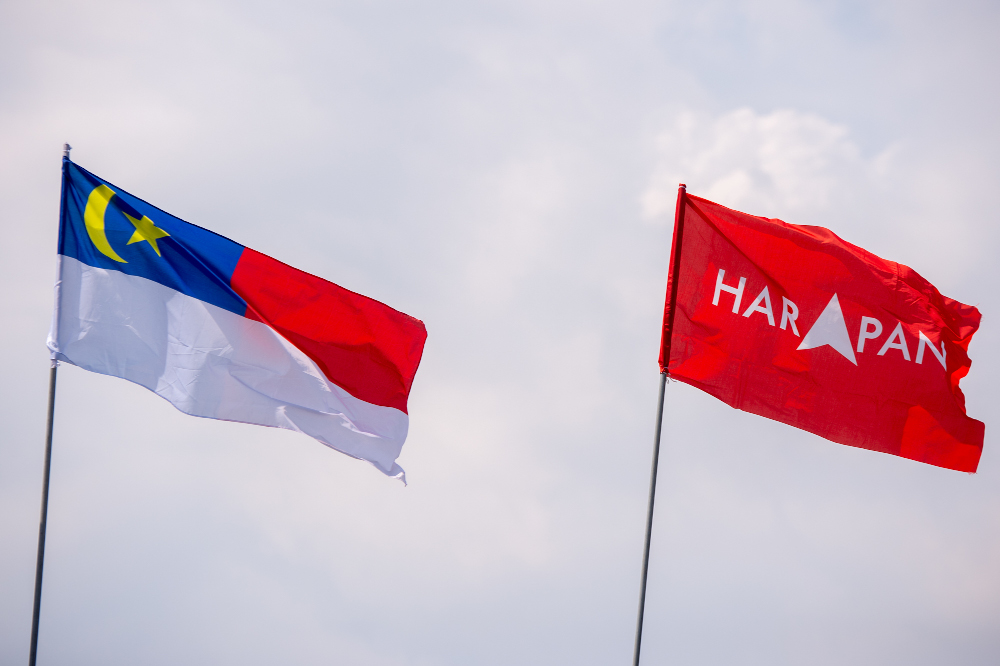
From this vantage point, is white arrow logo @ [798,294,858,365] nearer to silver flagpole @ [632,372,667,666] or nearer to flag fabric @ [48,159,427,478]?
silver flagpole @ [632,372,667,666]

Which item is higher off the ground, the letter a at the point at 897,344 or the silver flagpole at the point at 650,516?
the letter a at the point at 897,344

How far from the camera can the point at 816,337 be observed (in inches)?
947

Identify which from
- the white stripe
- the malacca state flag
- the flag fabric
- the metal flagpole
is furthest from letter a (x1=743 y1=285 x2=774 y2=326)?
the metal flagpole

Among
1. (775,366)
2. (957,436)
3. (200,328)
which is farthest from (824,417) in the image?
(200,328)

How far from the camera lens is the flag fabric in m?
22.7

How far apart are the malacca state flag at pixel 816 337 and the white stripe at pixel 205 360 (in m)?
6.61

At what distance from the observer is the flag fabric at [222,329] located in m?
22.7

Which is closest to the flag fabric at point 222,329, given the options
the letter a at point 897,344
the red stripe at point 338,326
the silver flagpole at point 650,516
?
the red stripe at point 338,326

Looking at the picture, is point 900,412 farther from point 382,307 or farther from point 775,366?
point 382,307

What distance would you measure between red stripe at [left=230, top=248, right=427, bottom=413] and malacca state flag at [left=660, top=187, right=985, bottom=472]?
5664 mm

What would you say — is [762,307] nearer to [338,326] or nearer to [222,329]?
[338,326]

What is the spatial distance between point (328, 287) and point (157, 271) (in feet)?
11.3

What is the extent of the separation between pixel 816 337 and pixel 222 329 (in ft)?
40.3

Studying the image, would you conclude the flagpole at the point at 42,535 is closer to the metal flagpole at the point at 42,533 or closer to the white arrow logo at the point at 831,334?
the metal flagpole at the point at 42,533
